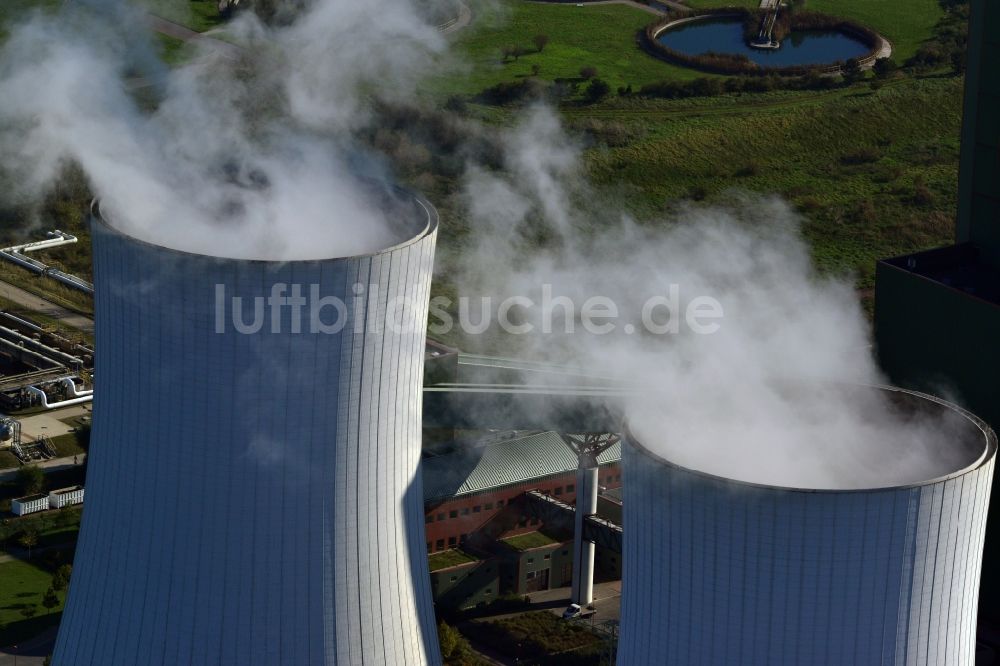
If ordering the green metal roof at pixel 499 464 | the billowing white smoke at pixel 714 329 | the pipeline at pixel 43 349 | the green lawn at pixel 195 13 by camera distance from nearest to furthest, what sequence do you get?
the billowing white smoke at pixel 714 329
the green metal roof at pixel 499 464
the pipeline at pixel 43 349
the green lawn at pixel 195 13

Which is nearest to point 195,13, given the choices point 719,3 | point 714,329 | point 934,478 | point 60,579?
point 719,3

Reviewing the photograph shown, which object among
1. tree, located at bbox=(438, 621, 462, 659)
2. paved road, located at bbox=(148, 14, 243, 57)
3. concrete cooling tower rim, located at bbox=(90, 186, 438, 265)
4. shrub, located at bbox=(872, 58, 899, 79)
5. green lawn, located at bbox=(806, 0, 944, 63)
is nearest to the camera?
concrete cooling tower rim, located at bbox=(90, 186, 438, 265)

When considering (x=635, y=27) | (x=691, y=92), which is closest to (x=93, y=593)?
(x=691, y=92)

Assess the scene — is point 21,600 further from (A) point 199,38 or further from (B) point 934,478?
(A) point 199,38

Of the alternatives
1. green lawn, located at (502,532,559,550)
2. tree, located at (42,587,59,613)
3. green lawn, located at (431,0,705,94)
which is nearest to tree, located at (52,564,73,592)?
tree, located at (42,587,59,613)

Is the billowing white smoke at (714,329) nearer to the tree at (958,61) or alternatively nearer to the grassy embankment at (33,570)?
the grassy embankment at (33,570)

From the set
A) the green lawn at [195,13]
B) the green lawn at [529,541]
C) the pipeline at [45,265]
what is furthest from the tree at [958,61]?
the green lawn at [529,541]

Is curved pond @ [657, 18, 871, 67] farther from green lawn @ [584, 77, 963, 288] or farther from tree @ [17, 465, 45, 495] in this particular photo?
tree @ [17, 465, 45, 495]
